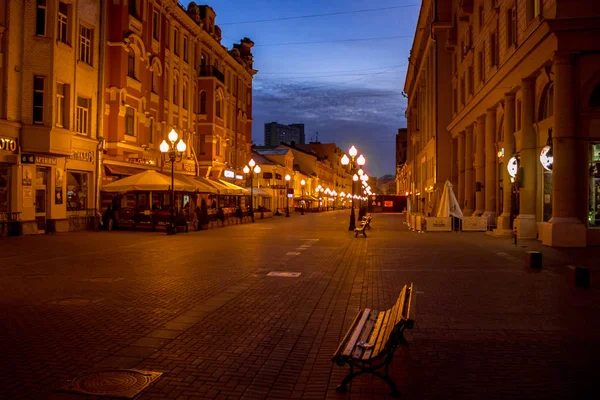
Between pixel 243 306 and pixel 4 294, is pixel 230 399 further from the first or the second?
pixel 4 294

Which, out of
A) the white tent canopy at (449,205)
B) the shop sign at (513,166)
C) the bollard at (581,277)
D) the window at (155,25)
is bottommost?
the bollard at (581,277)

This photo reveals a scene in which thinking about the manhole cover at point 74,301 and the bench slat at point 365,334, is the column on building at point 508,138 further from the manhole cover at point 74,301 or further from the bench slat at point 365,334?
the bench slat at point 365,334

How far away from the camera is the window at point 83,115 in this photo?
27.2 meters

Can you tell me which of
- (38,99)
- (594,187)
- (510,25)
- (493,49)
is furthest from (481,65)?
(38,99)

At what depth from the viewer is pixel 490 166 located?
29.4 meters

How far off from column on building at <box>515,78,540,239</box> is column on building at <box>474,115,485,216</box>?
26.9 ft

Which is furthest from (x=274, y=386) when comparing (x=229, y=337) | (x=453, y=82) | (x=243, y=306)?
(x=453, y=82)

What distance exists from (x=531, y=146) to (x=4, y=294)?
20.1 meters

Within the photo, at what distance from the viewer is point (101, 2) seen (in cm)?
2834

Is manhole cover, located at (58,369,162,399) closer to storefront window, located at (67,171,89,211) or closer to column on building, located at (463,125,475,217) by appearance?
storefront window, located at (67,171,89,211)

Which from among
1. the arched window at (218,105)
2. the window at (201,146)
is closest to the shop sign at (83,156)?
the window at (201,146)

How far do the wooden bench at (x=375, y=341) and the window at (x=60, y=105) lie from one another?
2258 centimetres

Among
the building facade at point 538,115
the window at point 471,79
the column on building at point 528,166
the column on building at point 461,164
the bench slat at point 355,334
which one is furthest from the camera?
the column on building at point 461,164

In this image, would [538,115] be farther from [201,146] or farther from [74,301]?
[201,146]
